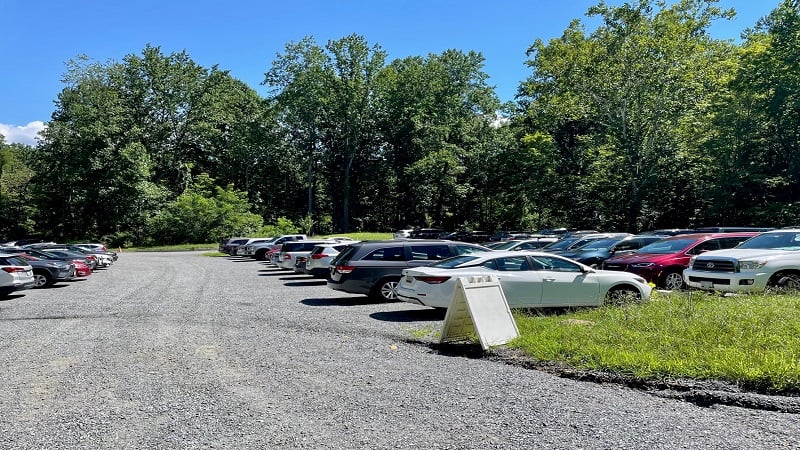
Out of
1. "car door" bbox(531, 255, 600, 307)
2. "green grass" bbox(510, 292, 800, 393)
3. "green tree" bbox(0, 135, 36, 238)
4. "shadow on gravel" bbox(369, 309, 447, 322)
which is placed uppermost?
"green tree" bbox(0, 135, 36, 238)

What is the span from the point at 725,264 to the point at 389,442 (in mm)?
10020

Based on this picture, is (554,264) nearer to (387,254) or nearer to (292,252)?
(387,254)

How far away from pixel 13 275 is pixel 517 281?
13.6m

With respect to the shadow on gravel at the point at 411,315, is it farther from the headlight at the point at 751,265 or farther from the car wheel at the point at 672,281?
the car wheel at the point at 672,281

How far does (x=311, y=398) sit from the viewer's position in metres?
5.72

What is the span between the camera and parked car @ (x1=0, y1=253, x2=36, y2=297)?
1536 centimetres

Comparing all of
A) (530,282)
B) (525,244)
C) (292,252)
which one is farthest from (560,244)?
(530,282)

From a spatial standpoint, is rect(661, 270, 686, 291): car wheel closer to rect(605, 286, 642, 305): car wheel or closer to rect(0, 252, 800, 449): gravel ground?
rect(605, 286, 642, 305): car wheel

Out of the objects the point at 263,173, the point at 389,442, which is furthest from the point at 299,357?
the point at 263,173

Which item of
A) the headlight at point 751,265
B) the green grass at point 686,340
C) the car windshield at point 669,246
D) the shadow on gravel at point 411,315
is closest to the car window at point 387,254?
the shadow on gravel at point 411,315

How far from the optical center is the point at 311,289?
17.6 m

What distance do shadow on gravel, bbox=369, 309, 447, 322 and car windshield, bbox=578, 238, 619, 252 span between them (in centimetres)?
928

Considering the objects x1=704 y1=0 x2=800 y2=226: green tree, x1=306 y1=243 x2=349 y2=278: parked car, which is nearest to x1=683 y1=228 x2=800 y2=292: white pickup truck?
x1=306 y1=243 x2=349 y2=278: parked car

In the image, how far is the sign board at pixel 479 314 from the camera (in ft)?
26.7
